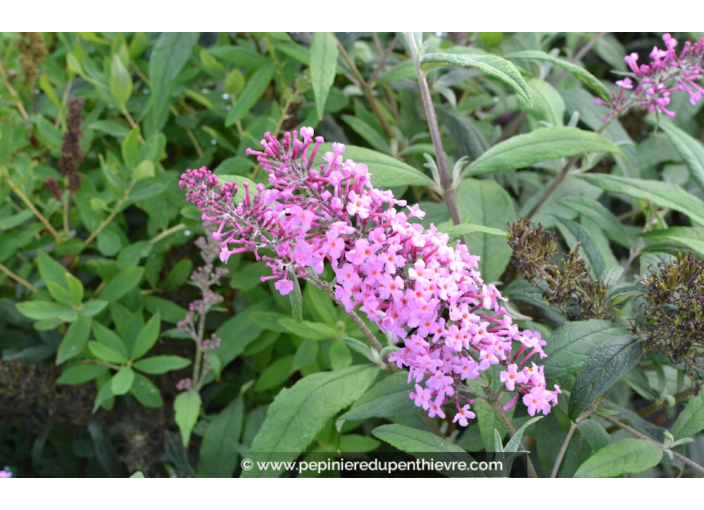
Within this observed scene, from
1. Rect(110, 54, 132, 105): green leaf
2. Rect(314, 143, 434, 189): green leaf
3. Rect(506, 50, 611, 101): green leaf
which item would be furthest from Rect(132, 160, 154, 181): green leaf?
Rect(506, 50, 611, 101): green leaf

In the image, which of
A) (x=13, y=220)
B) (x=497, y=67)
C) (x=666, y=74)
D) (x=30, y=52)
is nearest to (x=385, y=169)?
(x=497, y=67)

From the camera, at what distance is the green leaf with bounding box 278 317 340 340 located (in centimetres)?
128

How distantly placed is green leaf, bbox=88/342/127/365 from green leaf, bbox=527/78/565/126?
1057mm

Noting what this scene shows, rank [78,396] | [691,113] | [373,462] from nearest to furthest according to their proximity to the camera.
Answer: [373,462], [78,396], [691,113]

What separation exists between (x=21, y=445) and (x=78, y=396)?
262 mm

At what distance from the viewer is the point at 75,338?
1.38m

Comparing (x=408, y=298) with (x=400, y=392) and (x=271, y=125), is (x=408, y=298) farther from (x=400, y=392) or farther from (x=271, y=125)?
(x=271, y=125)

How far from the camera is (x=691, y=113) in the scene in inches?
70.3

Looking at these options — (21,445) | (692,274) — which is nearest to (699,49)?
(692,274)

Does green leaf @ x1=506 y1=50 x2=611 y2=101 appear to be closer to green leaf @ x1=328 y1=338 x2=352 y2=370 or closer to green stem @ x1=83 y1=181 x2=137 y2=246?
green leaf @ x1=328 y1=338 x2=352 y2=370

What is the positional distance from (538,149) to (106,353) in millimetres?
989

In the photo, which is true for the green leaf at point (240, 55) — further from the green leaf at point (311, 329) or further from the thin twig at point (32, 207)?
the green leaf at point (311, 329)

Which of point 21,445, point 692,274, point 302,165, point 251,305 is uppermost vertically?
point 302,165

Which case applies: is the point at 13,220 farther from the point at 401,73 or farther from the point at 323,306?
the point at 401,73
